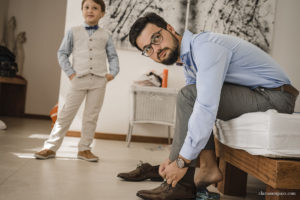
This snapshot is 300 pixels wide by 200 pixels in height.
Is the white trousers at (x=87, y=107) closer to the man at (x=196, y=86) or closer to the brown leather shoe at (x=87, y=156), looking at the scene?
the brown leather shoe at (x=87, y=156)

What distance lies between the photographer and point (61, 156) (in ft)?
7.04

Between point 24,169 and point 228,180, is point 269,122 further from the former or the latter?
point 24,169

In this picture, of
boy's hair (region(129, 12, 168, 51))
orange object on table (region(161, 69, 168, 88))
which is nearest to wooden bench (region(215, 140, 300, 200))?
boy's hair (region(129, 12, 168, 51))

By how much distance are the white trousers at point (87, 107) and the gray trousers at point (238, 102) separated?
108 centimetres

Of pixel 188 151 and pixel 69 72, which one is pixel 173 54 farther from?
pixel 69 72

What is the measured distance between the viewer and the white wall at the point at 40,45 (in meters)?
4.84

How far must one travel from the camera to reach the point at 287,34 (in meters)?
3.77

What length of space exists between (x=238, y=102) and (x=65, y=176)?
3.20 ft

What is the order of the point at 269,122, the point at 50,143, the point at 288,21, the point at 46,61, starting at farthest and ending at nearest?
1. the point at 46,61
2. the point at 288,21
3. the point at 50,143
4. the point at 269,122

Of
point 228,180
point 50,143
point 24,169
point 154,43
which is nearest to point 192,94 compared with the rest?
point 154,43

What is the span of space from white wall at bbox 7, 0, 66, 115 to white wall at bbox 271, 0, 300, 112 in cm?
332

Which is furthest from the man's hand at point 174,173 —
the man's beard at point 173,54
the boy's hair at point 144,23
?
the boy's hair at point 144,23

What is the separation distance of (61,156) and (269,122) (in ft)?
5.08

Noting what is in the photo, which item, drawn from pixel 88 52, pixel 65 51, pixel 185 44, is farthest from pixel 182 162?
pixel 65 51
